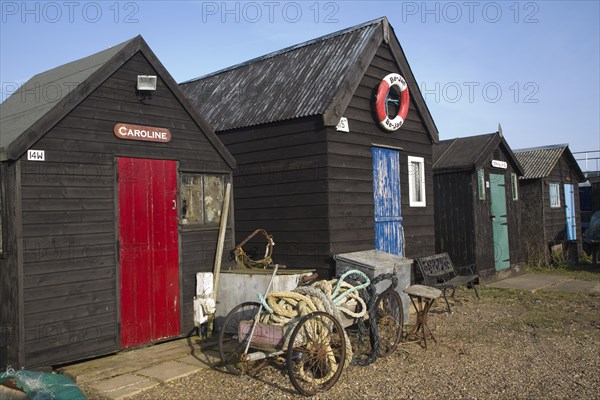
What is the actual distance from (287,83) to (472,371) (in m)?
6.99

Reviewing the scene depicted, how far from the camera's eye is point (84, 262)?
7270 mm

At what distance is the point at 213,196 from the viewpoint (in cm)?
925

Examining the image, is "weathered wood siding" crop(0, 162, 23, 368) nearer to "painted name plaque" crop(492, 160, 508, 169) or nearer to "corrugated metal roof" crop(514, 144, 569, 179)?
"painted name plaque" crop(492, 160, 508, 169)

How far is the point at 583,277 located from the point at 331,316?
11874mm

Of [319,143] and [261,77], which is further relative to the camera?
[261,77]

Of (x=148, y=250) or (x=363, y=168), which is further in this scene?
(x=363, y=168)

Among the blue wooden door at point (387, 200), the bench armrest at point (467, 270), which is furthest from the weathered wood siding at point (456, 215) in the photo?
the blue wooden door at point (387, 200)

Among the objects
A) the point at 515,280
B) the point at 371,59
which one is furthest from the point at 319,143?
the point at 515,280

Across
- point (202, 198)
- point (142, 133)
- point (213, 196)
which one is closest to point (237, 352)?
point (202, 198)

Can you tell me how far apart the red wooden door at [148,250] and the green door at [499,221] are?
33.2ft

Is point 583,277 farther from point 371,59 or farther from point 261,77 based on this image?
point 261,77

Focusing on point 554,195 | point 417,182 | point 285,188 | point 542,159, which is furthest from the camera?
point 554,195

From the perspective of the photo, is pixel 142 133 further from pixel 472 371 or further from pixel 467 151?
pixel 467 151

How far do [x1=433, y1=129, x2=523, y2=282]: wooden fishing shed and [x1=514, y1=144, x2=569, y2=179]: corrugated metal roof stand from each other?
301 centimetres
